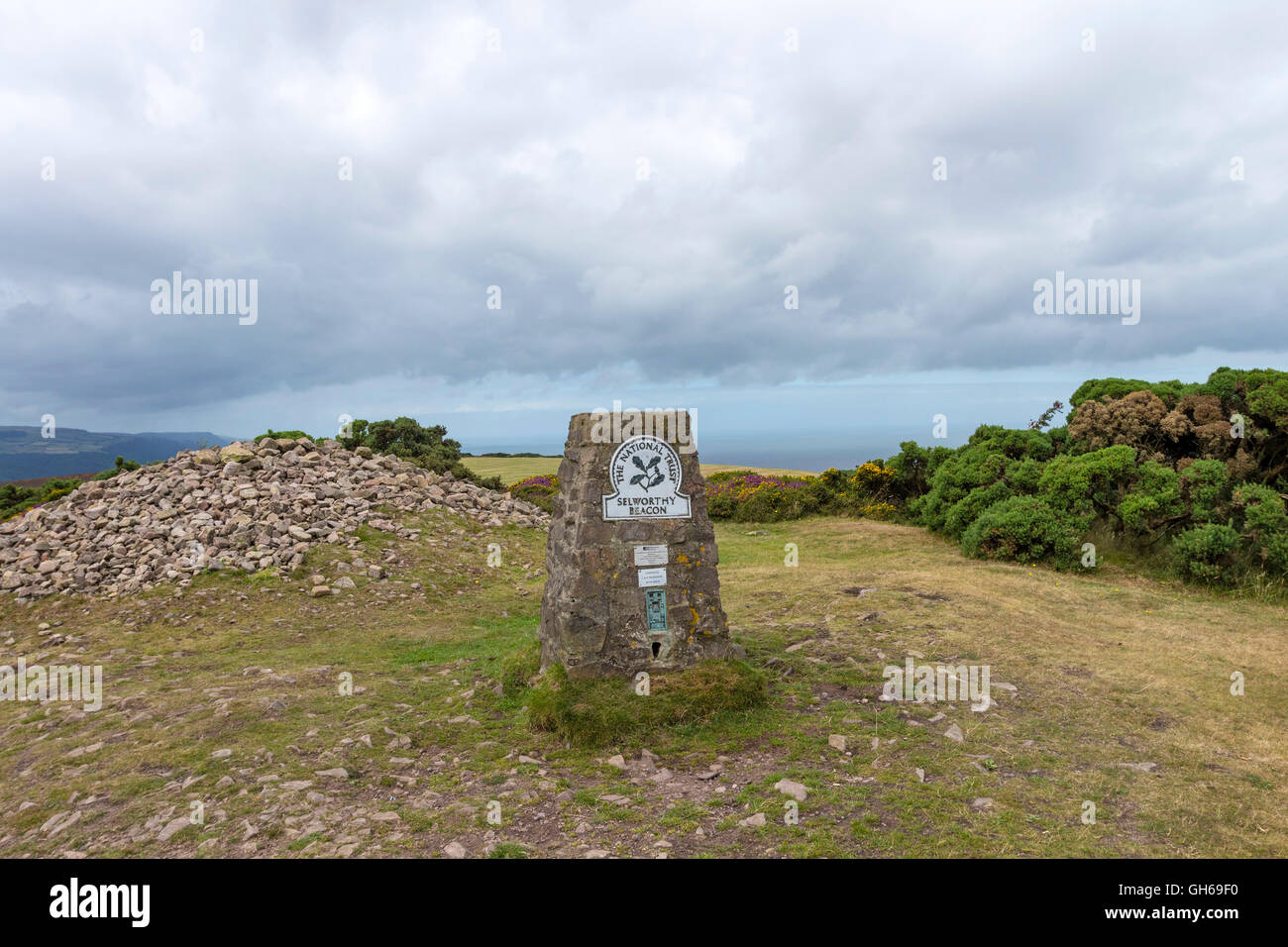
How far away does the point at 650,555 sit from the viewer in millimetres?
7594

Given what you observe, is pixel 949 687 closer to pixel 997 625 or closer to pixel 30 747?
pixel 997 625

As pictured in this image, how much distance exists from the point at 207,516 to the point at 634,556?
1174cm

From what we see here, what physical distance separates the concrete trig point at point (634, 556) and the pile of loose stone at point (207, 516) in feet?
29.2

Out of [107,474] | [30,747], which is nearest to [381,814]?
[30,747]

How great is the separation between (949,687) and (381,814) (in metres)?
6.25

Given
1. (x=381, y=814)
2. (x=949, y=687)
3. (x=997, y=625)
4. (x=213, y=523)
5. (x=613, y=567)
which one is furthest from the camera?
(x=213, y=523)

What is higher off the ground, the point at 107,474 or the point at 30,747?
the point at 107,474

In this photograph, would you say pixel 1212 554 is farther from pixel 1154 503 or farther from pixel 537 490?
pixel 537 490

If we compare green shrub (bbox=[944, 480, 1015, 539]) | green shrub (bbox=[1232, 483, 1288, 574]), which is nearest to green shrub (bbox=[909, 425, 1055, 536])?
green shrub (bbox=[944, 480, 1015, 539])

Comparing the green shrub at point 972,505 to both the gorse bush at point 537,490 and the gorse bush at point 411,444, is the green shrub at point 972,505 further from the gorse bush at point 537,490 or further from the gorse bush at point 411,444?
the gorse bush at point 411,444

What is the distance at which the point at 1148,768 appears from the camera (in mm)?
6180

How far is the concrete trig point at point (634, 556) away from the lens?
749cm

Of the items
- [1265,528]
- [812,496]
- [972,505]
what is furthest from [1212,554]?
[812,496]

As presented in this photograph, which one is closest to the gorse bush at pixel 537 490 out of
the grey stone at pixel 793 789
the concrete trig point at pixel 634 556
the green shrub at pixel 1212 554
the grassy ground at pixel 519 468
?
the grassy ground at pixel 519 468
